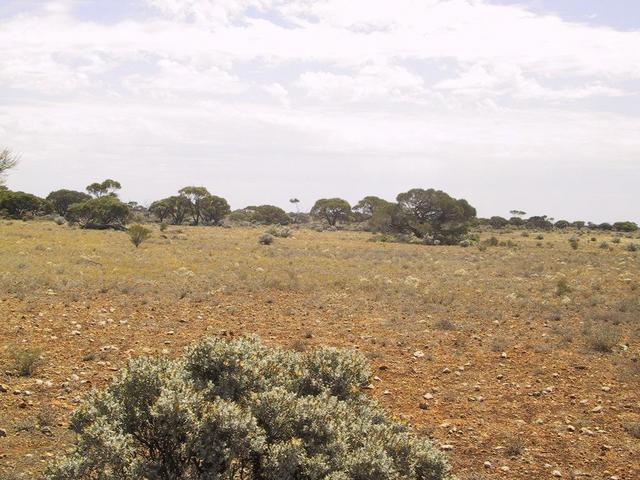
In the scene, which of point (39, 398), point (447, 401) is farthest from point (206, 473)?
point (447, 401)

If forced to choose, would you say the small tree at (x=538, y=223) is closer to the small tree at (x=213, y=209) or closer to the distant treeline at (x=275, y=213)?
the distant treeline at (x=275, y=213)

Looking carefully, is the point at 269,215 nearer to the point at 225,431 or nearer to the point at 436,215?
the point at 436,215

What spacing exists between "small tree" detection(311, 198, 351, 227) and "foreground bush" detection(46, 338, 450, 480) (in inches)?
3200

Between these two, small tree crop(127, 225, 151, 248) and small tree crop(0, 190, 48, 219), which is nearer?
small tree crop(127, 225, 151, 248)

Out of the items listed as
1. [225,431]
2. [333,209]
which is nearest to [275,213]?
[333,209]

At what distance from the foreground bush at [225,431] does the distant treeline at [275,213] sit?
1422 inches

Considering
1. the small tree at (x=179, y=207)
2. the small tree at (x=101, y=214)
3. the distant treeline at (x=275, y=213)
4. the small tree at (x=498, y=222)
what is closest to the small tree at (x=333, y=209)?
the distant treeline at (x=275, y=213)

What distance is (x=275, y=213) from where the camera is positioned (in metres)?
92.2

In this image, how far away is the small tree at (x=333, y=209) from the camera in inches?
3403

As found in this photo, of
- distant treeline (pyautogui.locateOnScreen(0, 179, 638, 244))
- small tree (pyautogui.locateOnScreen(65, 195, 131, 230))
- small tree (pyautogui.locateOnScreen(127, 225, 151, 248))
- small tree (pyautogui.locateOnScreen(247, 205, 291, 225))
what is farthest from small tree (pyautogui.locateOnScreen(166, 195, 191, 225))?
small tree (pyautogui.locateOnScreen(127, 225, 151, 248))

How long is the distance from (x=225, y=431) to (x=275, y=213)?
3480 inches

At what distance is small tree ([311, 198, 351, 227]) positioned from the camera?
284 feet

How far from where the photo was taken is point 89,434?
4.24 m

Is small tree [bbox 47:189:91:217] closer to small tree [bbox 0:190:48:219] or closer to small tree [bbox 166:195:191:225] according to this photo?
small tree [bbox 0:190:48:219]
